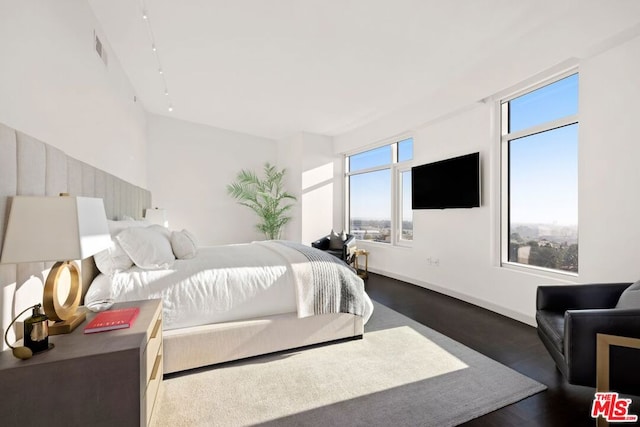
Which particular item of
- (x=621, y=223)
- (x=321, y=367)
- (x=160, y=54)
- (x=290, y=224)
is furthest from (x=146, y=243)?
(x=290, y=224)

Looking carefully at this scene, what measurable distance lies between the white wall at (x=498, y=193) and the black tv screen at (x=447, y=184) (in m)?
0.11

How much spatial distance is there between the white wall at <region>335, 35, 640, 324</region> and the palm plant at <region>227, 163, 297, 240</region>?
220 cm

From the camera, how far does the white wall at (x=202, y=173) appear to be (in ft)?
18.5

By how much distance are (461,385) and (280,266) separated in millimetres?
1481

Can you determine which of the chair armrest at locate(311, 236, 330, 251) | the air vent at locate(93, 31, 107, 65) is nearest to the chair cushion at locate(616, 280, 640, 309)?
the chair armrest at locate(311, 236, 330, 251)

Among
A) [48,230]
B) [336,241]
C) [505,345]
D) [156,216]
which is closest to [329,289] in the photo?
[505,345]

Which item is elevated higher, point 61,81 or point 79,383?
point 61,81

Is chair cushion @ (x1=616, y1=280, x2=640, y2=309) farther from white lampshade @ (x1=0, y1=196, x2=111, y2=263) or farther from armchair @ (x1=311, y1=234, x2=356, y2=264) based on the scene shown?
armchair @ (x1=311, y1=234, x2=356, y2=264)

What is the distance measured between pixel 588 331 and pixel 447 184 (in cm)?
263

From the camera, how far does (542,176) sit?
306 cm

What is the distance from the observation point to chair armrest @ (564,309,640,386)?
144 centimetres

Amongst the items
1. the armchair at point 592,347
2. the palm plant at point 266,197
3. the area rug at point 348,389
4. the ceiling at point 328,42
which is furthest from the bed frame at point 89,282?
the palm plant at point 266,197

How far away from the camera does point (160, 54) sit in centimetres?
354
